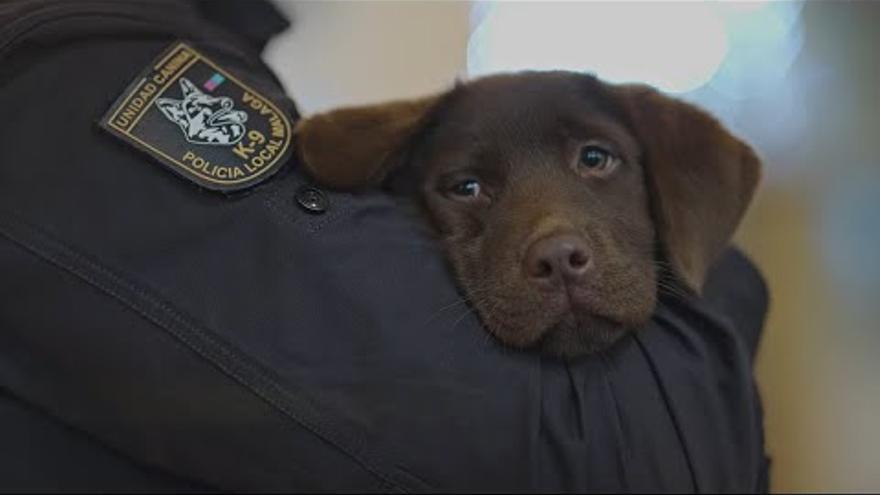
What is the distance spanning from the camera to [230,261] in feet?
3.09

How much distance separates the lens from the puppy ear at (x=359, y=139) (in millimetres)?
1074

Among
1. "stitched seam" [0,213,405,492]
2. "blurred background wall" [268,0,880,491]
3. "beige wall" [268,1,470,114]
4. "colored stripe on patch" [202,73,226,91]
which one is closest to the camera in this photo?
"stitched seam" [0,213,405,492]

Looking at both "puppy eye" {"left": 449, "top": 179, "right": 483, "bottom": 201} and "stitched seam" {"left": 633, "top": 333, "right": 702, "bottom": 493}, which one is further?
"puppy eye" {"left": 449, "top": 179, "right": 483, "bottom": 201}

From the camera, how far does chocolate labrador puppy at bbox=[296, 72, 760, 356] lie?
1062mm

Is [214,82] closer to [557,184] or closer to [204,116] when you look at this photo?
[204,116]

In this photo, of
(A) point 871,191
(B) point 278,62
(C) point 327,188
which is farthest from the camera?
(B) point 278,62

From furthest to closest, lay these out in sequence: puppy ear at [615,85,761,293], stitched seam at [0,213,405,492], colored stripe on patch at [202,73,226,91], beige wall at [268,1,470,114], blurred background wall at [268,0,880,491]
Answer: beige wall at [268,1,470,114]
blurred background wall at [268,0,880,491]
puppy ear at [615,85,761,293]
colored stripe on patch at [202,73,226,91]
stitched seam at [0,213,405,492]

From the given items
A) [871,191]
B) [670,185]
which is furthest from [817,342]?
[670,185]

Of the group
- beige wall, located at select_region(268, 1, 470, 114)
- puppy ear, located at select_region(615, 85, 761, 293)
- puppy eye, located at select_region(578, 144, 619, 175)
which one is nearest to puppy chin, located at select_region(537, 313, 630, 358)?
puppy ear, located at select_region(615, 85, 761, 293)

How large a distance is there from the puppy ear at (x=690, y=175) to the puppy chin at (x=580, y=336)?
11cm

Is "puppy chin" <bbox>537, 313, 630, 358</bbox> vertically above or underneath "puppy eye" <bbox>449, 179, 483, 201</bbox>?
underneath

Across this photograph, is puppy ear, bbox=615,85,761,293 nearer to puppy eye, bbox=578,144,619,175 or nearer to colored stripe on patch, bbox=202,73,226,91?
puppy eye, bbox=578,144,619,175

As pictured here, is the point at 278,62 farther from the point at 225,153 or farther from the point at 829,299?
the point at 829,299

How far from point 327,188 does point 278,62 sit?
71 centimetres
